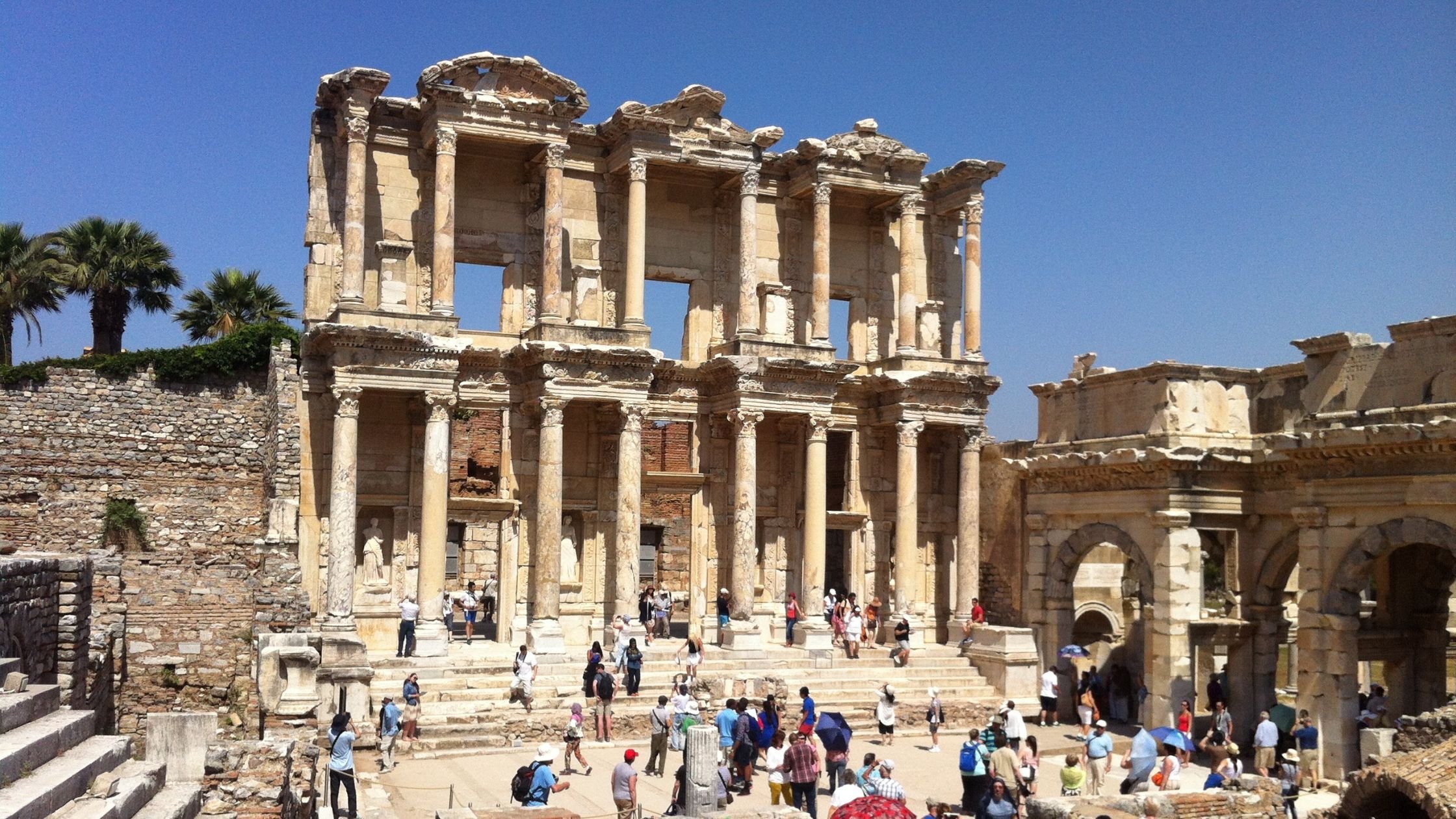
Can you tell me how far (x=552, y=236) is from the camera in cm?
2603

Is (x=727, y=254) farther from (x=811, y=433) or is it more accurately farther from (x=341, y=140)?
(x=341, y=140)

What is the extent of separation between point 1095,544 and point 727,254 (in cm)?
1004

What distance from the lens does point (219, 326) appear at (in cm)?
3581

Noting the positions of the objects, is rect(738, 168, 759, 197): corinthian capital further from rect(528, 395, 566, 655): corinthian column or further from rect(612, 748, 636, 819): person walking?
rect(612, 748, 636, 819): person walking

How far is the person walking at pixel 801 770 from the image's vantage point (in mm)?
15961

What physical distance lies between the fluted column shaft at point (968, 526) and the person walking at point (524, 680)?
10230mm

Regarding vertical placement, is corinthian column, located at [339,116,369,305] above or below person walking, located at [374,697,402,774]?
above

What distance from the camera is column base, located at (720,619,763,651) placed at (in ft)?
85.4

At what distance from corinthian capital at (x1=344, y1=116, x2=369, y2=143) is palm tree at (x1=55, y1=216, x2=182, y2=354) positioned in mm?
11685

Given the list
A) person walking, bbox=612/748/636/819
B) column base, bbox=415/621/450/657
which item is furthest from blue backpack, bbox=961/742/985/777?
column base, bbox=415/621/450/657

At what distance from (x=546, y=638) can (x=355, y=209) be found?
28.5 feet

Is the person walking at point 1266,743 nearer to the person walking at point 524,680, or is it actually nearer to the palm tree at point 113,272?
the person walking at point 524,680

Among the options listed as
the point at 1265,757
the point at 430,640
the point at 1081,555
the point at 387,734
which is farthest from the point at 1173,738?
the point at 430,640

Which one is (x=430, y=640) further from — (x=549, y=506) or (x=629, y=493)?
(x=629, y=493)
